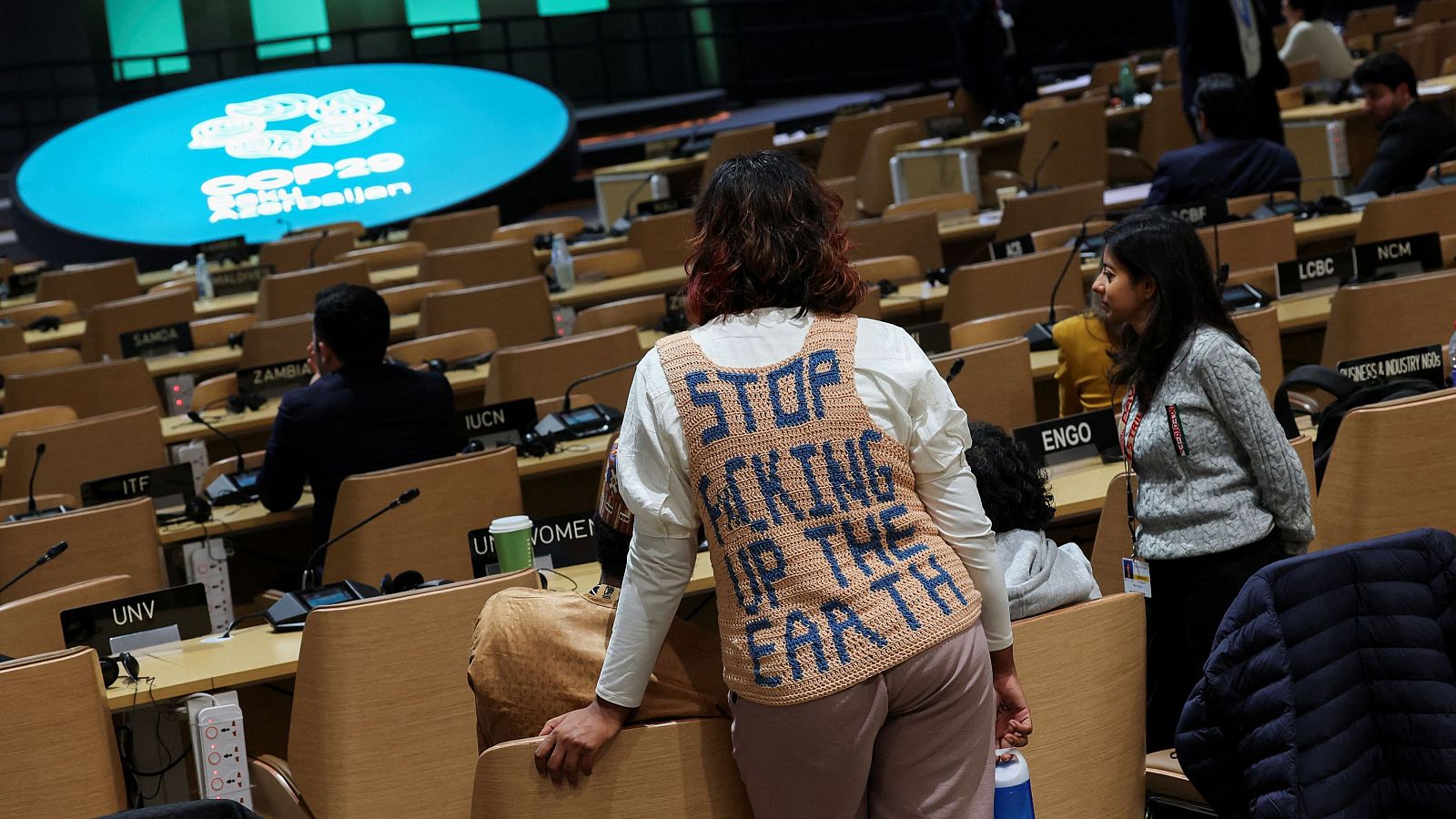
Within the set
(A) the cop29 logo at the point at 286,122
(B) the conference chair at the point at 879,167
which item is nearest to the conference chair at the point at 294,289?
(B) the conference chair at the point at 879,167

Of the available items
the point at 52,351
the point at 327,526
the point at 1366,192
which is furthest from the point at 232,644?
the point at 1366,192

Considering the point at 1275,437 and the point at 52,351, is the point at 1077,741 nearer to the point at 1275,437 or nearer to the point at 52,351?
the point at 1275,437

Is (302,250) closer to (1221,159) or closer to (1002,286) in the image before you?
(1002,286)

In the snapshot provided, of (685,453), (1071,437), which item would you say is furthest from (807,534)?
(1071,437)

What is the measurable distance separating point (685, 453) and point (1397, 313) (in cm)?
312

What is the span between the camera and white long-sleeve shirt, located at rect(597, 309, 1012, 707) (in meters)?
2.01

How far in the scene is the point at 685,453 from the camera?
201 centimetres

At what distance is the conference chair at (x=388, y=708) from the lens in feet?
9.13

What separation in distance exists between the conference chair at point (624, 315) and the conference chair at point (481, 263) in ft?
5.69

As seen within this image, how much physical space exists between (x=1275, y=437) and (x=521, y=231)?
7.30 meters

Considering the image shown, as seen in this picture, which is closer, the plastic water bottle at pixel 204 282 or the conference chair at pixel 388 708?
the conference chair at pixel 388 708

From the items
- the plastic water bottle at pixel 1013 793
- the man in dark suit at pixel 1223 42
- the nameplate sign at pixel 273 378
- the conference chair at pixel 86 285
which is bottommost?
the plastic water bottle at pixel 1013 793

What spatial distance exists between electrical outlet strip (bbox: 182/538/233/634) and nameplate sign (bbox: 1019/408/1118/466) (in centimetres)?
205

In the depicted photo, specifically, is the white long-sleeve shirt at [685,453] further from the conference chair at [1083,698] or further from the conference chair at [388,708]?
the conference chair at [388,708]
